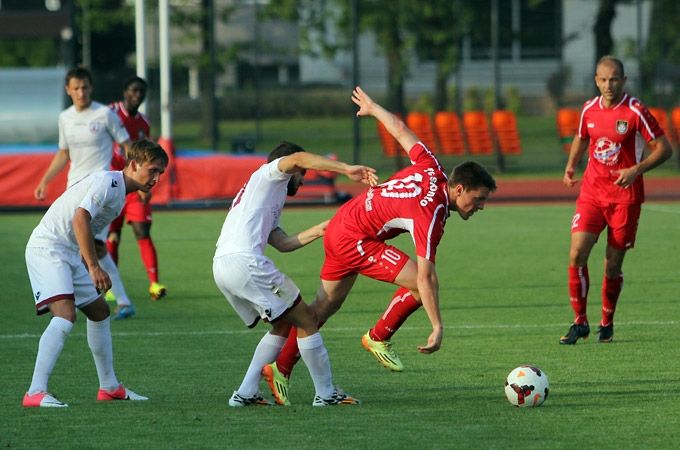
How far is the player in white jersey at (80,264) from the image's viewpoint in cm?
782

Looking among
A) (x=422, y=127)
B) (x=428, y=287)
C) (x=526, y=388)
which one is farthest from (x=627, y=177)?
(x=422, y=127)

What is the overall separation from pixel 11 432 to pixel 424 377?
289cm

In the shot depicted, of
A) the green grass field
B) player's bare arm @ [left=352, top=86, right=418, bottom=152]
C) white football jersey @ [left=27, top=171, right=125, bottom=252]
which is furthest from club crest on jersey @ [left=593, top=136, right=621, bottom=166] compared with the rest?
white football jersey @ [left=27, top=171, right=125, bottom=252]

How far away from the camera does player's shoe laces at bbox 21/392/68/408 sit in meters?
7.84

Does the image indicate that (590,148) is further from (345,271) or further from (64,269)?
(64,269)

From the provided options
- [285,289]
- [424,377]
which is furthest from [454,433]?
[424,377]

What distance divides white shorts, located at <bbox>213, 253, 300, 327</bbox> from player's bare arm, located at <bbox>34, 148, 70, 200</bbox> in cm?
478

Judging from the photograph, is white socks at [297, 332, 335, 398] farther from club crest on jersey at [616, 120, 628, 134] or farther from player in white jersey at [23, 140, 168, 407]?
club crest on jersey at [616, 120, 628, 134]

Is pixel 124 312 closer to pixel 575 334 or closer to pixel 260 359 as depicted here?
pixel 575 334

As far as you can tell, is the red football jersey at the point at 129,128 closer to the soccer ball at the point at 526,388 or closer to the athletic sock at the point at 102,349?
the athletic sock at the point at 102,349

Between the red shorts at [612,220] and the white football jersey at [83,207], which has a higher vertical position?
the white football jersey at [83,207]

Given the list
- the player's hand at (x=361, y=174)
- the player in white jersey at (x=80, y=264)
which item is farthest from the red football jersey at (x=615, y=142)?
the player in white jersey at (x=80, y=264)

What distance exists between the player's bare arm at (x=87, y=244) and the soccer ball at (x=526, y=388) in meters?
2.39

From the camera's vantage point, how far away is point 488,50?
124ft
